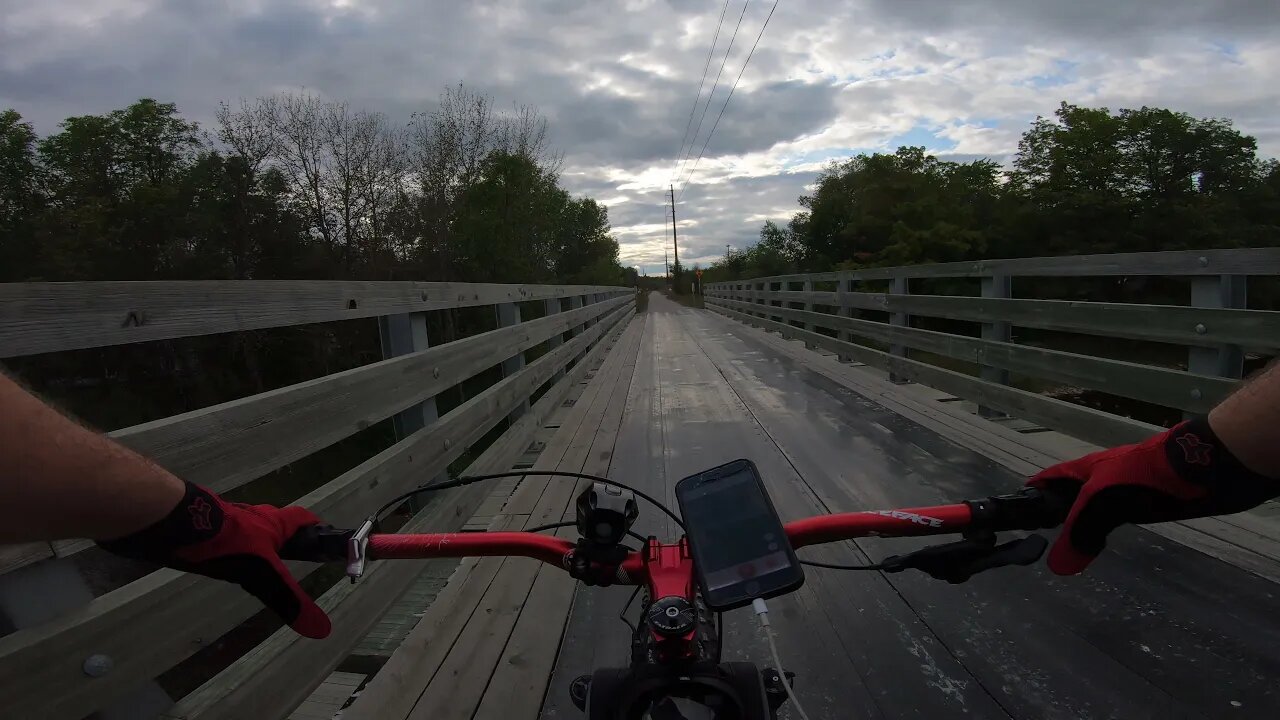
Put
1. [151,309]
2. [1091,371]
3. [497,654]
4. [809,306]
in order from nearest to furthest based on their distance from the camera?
[151,309] → [497,654] → [1091,371] → [809,306]

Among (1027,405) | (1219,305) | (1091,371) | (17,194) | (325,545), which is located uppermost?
(17,194)

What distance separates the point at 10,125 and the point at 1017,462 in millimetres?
15921

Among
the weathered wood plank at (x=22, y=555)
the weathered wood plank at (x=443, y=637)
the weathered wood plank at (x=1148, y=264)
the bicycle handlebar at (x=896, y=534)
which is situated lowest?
the weathered wood plank at (x=443, y=637)

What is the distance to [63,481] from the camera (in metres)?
0.70

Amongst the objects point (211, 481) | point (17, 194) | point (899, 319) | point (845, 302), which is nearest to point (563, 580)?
point (211, 481)

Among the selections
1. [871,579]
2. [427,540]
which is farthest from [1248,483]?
[871,579]

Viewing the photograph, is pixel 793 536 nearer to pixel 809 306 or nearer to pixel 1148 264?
pixel 1148 264

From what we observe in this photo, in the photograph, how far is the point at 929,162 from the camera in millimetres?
42781

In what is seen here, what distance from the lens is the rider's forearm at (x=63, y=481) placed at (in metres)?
0.65

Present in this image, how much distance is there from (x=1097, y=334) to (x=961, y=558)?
3163 millimetres

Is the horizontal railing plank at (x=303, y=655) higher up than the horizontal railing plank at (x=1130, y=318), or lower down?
lower down

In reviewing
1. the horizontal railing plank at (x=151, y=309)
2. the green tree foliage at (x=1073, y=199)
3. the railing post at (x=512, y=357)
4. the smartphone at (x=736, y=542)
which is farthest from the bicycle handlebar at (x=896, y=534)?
the green tree foliage at (x=1073, y=199)

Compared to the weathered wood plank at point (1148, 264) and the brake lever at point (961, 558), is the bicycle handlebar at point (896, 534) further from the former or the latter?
the weathered wood plank at point (1148, 264)

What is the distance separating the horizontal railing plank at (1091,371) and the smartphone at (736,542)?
2.37m
